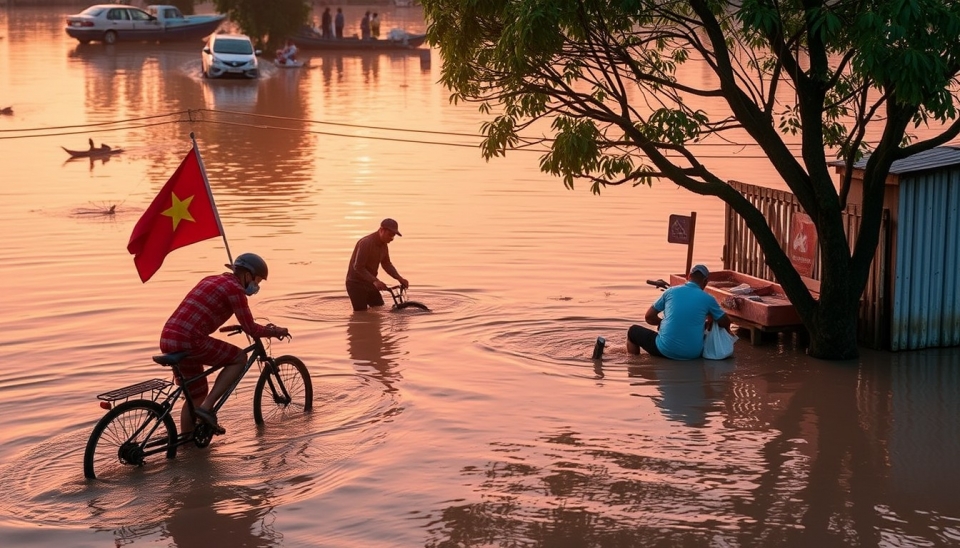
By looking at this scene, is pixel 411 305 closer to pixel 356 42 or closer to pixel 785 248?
pixel 785 248

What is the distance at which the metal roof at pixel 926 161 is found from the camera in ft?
42.9

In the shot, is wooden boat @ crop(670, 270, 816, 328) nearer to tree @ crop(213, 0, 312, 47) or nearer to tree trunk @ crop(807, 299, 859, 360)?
tree trunk @ crop(807, 299, 859, 360)

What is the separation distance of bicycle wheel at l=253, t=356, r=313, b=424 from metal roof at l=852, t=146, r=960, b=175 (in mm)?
6497

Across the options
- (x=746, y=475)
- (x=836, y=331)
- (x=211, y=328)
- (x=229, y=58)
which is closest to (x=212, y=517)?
(x=211, y=328)

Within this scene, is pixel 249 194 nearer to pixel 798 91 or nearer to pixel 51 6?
pixel 798 91

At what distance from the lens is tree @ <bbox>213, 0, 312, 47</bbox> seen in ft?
188

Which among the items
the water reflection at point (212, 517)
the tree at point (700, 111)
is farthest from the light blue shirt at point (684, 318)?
the water reflection at point (212, 517)

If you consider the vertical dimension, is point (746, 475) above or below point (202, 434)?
below

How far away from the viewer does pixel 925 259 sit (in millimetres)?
13352

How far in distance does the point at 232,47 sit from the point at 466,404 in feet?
134

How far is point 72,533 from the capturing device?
8.53m

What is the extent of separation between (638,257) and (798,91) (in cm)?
636

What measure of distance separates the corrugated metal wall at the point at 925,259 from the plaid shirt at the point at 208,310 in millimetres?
7123

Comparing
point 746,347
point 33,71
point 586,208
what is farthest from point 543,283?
point 33,71
